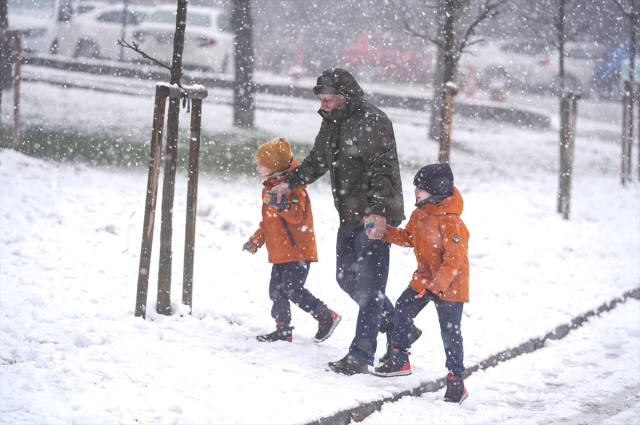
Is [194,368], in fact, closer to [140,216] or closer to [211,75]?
[140,216]

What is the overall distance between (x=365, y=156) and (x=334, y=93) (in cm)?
45

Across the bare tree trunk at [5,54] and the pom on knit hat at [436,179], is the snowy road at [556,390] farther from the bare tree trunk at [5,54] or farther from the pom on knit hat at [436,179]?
the bare tree trunk at [5,54]

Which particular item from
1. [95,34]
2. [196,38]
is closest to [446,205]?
[196,38]

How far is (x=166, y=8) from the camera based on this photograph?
15.6m

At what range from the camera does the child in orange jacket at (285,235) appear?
15.5 ft

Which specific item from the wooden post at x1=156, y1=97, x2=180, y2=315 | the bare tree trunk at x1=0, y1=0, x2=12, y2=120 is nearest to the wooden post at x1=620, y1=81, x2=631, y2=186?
the wooden post at x1=156, y1=97, x2=180, y2=315

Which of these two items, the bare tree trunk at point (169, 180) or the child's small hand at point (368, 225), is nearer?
the child's small hand at point (368, 225)

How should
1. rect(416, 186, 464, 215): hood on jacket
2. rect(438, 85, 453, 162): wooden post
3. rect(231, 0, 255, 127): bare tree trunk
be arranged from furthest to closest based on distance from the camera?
rect(231, 0, 255, 127): bare tree trunk
rect(438, 85, 453, 162): wooden post
rect(416, 186, 464, 215): hood on jacket

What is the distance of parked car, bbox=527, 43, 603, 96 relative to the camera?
19203mm

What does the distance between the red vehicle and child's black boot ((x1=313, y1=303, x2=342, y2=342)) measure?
13.4 meters

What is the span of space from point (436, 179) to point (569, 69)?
17835 mm

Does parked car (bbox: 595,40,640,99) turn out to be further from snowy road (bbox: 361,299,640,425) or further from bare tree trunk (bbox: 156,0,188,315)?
bare tree trunk (bbox: 156,0,188,315)

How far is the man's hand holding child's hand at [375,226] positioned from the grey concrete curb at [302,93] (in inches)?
414

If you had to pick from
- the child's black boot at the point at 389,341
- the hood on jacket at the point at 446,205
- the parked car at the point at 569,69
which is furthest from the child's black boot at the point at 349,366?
the parked car at the point at 569,69
